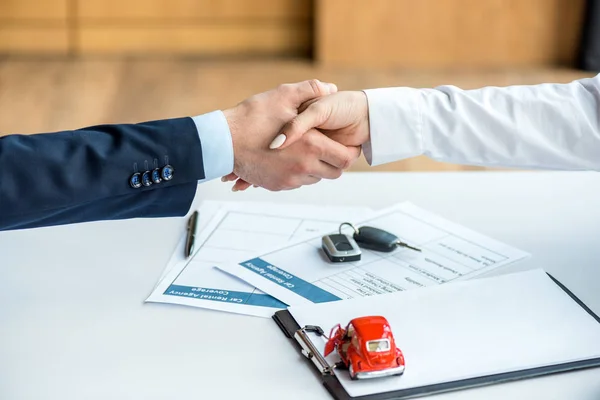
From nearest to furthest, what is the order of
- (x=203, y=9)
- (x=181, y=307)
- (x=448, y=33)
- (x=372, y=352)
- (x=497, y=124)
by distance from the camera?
1. (x=372, y=352)
2. (x=181, y=307)
3. (x=497, y=124)
4. (x=448, y=33)
5. (x=203, y=9)

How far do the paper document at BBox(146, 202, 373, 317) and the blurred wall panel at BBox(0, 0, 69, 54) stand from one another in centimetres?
332

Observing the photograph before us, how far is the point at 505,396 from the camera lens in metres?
0.83

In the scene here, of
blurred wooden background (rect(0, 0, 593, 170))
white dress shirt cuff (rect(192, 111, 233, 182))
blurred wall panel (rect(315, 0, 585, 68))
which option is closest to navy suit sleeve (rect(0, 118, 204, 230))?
white dress shirt cuff (rect(192, 111, 233, 182))

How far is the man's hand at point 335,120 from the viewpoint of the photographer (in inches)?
49.9

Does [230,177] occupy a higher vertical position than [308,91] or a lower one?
lower

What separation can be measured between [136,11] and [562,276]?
365 cm

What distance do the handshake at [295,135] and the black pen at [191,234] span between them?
3.9 inches

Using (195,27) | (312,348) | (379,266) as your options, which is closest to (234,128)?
(379,266)

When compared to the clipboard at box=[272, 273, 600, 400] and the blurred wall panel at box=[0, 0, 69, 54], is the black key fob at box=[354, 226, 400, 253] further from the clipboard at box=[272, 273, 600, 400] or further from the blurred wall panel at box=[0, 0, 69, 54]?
the blurred wall panel at box=[0, 0, 69, 54]

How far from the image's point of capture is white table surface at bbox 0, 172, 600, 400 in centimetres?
85

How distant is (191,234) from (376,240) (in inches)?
10.0

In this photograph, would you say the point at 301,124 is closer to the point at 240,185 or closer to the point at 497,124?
the point at 240,185

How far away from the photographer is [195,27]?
4.46m

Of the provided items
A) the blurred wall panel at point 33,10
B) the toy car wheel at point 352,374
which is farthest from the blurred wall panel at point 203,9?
the toy car wheel at point 352,374
